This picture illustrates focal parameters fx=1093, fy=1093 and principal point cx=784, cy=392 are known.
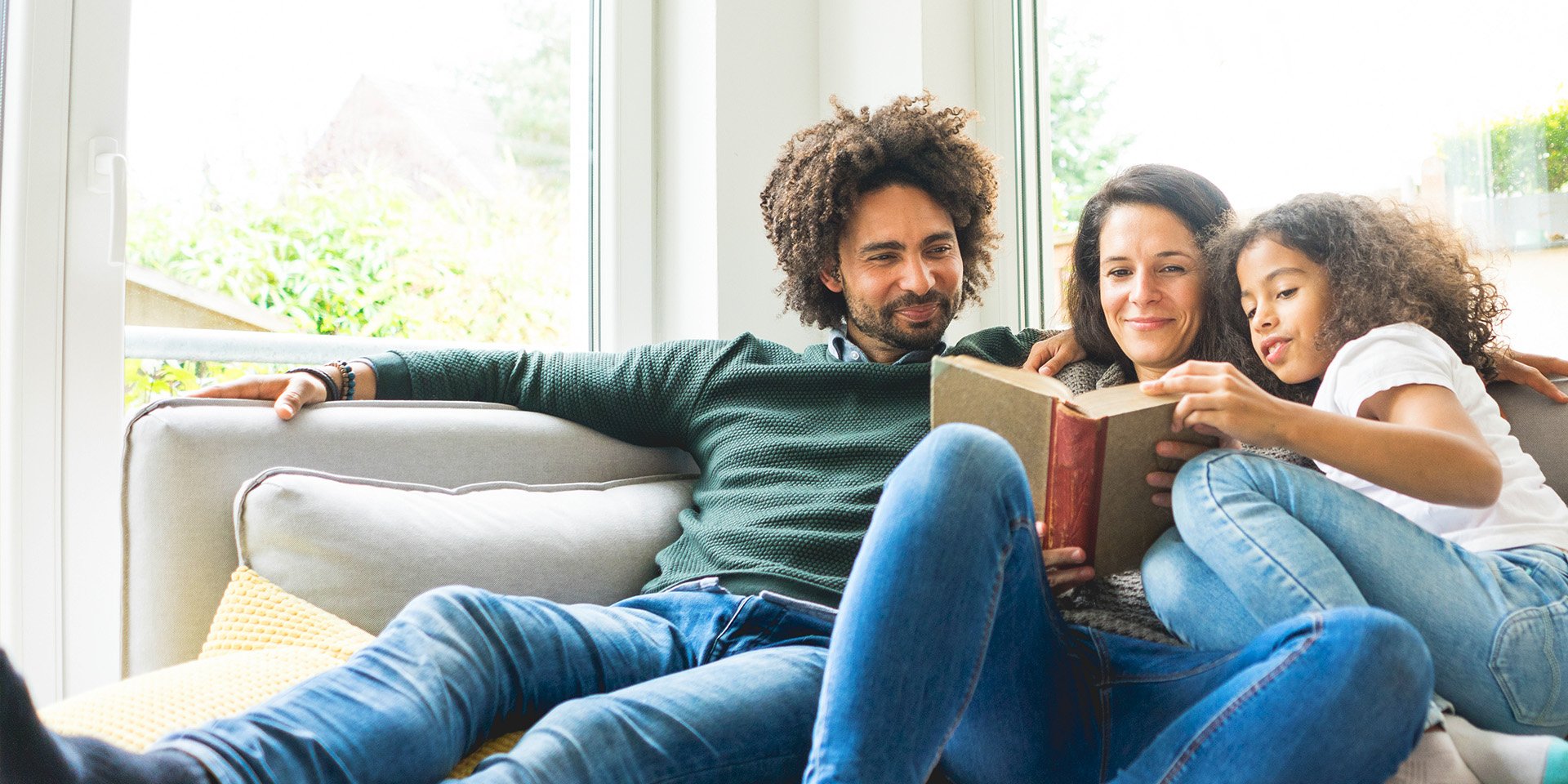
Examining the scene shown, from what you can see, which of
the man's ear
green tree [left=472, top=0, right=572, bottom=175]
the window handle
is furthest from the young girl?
green tree [left=472, top=0, right=572, bottom=175]

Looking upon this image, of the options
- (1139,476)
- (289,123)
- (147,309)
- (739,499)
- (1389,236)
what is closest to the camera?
(1139,476)

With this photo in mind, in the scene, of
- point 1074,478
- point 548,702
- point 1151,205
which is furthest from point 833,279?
point 548,702

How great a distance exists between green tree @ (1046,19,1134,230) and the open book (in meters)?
1.24

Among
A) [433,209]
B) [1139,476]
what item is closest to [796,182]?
[433,209]

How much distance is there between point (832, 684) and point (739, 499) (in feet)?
2.01

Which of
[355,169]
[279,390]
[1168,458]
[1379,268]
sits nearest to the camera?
[1168,458]

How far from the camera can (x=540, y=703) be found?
1125mm

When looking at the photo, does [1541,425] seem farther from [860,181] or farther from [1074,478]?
[860,181]

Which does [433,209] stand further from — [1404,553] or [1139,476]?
[1404,553]

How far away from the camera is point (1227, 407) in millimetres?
1070

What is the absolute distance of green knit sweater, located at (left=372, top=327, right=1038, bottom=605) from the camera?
56.4 inches

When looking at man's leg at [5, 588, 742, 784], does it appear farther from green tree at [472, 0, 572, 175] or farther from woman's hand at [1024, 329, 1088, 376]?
green tree at [472, 0, 572, 175]

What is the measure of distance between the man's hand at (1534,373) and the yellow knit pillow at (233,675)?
1.31 m

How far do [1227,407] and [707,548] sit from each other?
2.21 ft
